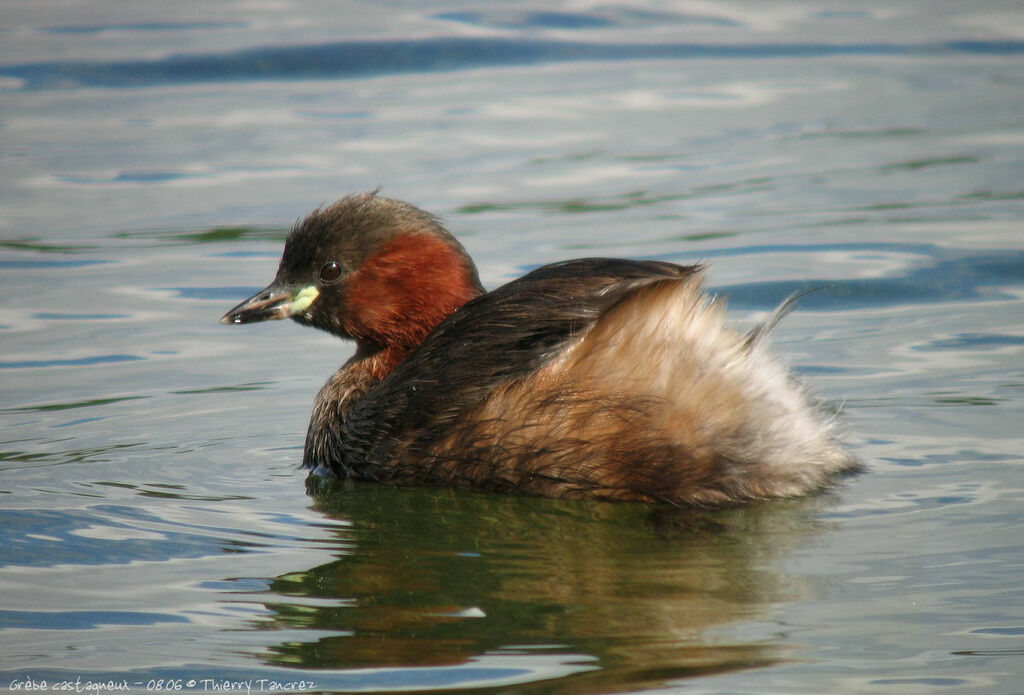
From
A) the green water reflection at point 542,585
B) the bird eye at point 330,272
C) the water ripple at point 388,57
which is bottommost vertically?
the green water reflection at point 542,585

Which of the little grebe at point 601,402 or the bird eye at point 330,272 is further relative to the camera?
the bird eye at point 330,272

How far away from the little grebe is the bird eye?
2.12ft

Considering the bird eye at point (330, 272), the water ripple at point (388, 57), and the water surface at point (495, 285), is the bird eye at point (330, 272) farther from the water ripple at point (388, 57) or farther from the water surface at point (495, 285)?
the water ripple at point (388, 57)

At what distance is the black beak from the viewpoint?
585 cm

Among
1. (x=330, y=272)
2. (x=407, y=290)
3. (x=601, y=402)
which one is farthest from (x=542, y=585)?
(x=330, y=272)

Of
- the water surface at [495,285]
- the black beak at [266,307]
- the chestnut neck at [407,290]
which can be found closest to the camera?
the water surface at [495,285]

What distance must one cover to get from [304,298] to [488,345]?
3.79 feet

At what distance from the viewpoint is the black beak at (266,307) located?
19.2 ft

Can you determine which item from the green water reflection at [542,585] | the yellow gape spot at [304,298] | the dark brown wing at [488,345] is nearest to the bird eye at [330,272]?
the yellow gape spot at [304,298]

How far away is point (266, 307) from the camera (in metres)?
5.86

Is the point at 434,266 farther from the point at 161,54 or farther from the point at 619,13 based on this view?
the point at 619,13

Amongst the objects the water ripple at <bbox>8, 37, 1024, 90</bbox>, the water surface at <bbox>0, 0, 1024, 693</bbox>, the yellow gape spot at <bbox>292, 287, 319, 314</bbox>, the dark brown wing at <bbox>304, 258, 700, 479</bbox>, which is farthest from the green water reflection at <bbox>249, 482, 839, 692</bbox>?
the water ripple at <bbox>8, 37, 1024, 90</bbox>

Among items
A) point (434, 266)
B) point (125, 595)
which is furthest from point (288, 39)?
point (125, 595)

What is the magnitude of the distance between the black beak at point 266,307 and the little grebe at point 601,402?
725 millimetres
